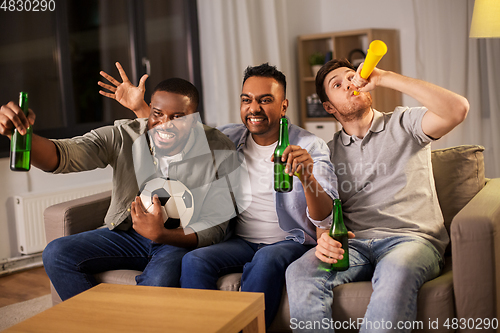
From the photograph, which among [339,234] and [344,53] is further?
[344,53]

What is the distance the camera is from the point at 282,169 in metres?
1.75

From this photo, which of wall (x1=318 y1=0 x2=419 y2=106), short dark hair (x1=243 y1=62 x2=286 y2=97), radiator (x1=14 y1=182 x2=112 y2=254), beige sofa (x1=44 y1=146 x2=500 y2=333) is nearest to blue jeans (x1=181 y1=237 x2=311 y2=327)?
beige sofa (x1=44 y1=146 x2=500 y2=333)

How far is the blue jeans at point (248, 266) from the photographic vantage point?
1648mm

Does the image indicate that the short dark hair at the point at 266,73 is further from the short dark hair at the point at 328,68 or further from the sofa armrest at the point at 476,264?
the sofa armrest at the point at 476,264

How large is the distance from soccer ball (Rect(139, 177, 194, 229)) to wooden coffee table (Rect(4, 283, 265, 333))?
34 centimetres

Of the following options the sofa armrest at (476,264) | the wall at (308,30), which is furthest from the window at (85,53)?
the sofa armrest at (476,264)

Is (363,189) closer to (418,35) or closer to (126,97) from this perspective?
(126,97)

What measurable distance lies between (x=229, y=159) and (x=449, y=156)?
86 cm

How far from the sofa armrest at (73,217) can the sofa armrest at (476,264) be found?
57.2 inches

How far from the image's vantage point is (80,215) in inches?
83.7

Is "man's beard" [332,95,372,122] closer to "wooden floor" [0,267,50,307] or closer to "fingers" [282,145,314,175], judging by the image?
"fingers" [282,145,314,175]

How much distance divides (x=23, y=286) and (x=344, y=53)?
3.17 metres

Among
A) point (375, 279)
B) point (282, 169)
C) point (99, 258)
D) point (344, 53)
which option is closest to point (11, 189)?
point (99, 258)

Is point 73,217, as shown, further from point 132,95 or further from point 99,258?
point 132,95
